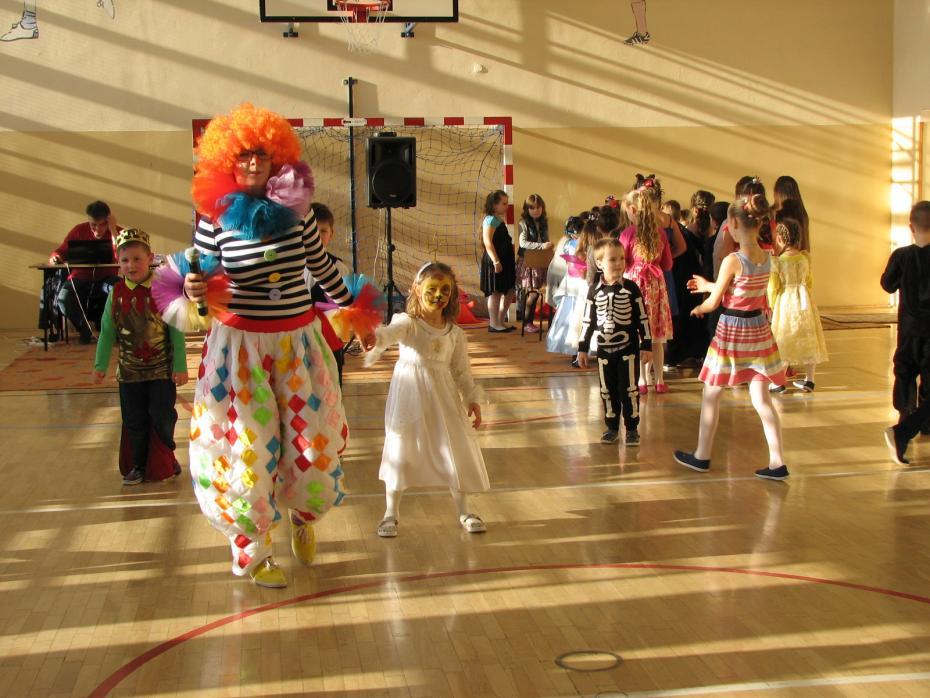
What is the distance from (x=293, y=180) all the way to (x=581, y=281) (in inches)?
234

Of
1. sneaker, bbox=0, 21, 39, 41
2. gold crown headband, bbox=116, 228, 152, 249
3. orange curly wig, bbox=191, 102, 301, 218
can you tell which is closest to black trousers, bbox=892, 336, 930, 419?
orange curly wig, bbox=191, 102, 301, 218

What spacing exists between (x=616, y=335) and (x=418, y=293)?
80.0 inches

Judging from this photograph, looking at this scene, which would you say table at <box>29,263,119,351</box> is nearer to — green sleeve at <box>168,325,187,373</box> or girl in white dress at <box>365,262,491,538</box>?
green sleeve at <box>168,325,187,373</box>

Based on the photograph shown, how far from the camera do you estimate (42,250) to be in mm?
13508

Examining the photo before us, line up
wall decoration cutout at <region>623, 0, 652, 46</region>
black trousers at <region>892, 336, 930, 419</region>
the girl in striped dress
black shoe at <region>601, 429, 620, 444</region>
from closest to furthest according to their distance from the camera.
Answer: the girl in striped dress < black trousers at <region>892, 336, 930, 419</region> < black shoe at <region>601, 429, 620, 444</region> < wall decoration cutout at <region>623, 0, 652, 46</region>

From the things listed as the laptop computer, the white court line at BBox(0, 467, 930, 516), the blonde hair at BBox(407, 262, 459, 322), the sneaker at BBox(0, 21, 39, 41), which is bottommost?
the white court line at BBox(0, 467, 930, 516)

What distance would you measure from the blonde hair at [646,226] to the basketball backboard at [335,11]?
5475 mm

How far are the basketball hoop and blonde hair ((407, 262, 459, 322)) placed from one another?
828 centimetres

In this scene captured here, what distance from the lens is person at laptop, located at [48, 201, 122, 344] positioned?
11797 mm

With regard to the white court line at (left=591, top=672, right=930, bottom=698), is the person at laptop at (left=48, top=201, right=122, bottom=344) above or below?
above

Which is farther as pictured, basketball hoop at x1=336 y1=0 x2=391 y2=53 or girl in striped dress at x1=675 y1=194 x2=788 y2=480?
basketball hoop at x1=336 y1=0 x2=391 y2=53

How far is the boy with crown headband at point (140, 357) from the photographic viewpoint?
587 centimetres

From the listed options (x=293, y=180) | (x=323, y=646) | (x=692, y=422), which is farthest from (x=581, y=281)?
(x=323, y=646)

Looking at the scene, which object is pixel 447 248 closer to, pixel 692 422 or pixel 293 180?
pixel 692 422
